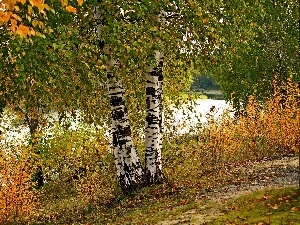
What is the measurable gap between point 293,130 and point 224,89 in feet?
64.1

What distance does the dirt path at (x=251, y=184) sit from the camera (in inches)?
339

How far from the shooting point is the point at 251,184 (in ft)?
35.3

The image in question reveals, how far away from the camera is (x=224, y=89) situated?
34.9 m

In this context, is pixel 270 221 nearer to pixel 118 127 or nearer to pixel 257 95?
pixel 118 127

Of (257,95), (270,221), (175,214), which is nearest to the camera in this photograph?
(270,221)

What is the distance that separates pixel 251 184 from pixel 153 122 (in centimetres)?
346

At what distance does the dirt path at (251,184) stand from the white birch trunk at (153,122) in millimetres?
2339

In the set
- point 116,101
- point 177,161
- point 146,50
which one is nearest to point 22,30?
point 146,50

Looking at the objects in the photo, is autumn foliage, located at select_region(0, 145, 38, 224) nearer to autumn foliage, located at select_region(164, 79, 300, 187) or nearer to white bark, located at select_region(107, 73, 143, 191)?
white bark, located at select_region(107, 73, 143, 191)

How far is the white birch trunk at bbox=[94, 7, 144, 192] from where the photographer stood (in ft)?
41.1

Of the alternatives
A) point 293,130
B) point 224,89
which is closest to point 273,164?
point 293,130

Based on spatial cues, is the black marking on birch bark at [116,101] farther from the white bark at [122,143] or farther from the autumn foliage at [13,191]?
the autumn foliage at [13,191]

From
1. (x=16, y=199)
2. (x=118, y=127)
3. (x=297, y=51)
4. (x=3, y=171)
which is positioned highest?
(x=297, y=51)

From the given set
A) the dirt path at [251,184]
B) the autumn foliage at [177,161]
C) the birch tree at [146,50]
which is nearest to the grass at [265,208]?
the dirt path at [251,184]
